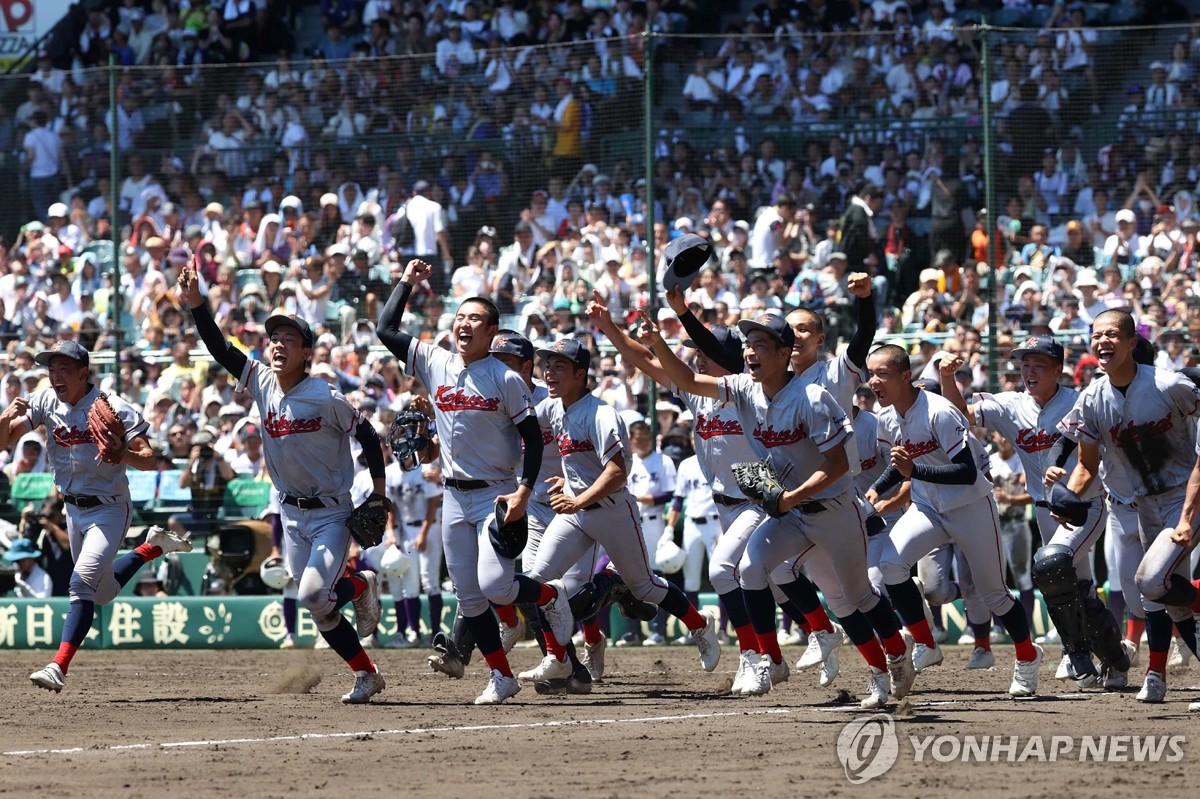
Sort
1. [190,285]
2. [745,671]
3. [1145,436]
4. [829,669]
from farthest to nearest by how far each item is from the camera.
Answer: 1. [829,669]
2. [745,671]
3. [190,285]
4. [1145,436]

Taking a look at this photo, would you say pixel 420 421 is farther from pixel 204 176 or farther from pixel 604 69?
pixel 204 176

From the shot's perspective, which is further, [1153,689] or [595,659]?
[595,659]

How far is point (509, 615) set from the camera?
11.3m

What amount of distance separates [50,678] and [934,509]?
16.8 ft

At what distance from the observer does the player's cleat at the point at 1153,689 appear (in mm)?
9273

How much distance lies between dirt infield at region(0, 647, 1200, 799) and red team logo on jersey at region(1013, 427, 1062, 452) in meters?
1.41

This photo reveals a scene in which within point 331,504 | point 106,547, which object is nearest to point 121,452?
point 106,547

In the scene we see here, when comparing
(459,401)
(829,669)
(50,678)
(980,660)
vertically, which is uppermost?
(459,401)

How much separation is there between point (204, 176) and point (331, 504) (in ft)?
34.7

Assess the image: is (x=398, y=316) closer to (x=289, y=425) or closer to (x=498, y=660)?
(x=289, y=425)

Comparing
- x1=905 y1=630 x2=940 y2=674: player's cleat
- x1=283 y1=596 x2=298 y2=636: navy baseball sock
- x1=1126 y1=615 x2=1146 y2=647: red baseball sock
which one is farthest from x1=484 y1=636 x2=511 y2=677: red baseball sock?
x1=283 y1=596 x2=298 y2=636: navy baseball sock

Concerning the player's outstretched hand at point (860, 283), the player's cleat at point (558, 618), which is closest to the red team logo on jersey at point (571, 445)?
the player's cleat at point (558, 618)

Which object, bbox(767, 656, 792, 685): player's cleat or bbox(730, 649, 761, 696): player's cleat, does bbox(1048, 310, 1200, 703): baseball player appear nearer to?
bbox(730, 649, 761, 696): player's cleat

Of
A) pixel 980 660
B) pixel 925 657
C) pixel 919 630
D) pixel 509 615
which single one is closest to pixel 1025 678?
pixel 919 630
